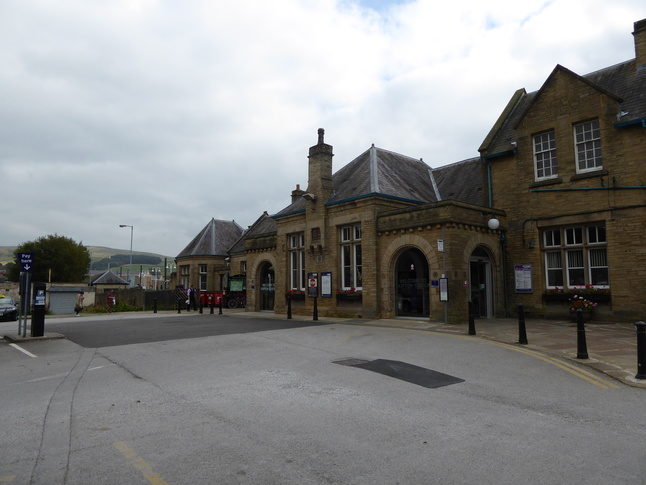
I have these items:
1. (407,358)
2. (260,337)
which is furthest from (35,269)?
(407,358)

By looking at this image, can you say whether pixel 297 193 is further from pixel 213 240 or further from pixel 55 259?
pixel 55 259

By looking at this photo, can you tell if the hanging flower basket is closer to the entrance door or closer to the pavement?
the pavement

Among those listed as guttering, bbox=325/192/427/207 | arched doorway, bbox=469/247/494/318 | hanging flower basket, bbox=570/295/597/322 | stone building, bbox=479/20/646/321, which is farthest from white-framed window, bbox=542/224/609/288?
guttering, bbox=325/192/427/207

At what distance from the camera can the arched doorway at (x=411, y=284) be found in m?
18.8

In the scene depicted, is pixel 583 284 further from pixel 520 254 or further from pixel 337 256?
pixel 337 256

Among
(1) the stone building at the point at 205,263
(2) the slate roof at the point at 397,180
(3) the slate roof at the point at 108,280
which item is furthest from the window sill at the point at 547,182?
(3) the slate roof at the point at 108,280

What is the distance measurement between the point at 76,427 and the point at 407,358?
21.1 feet

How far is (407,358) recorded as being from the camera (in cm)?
955

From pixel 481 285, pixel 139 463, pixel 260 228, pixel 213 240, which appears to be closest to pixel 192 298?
pixel 260 228

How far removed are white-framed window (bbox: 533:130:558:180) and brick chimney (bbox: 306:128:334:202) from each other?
9.27 metres

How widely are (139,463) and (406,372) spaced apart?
17.0 feet

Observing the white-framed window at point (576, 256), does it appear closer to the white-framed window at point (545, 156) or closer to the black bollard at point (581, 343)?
the white-framed window at point (545, 156)

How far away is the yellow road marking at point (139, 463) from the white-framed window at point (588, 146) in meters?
18.1

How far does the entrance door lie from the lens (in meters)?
26.9
